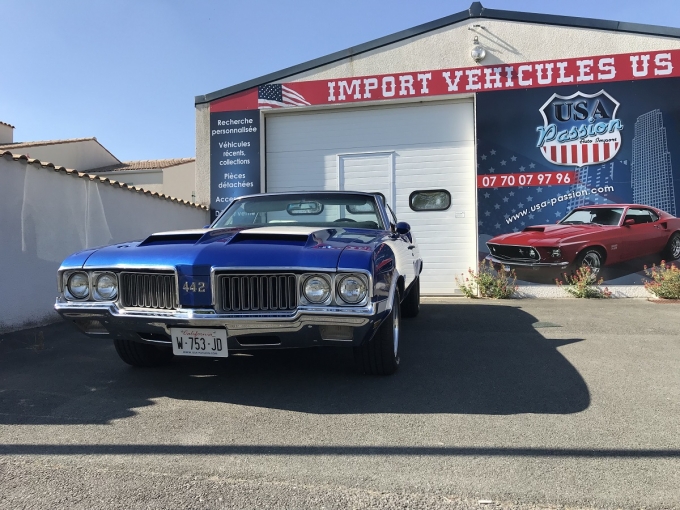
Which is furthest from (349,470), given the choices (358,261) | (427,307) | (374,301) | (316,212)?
(427,307)

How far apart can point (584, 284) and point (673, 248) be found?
67.2 inches

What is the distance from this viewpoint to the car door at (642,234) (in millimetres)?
8469

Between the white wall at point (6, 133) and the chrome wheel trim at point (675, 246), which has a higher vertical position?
the white wall at point (6, 133)

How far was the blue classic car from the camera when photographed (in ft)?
9.25

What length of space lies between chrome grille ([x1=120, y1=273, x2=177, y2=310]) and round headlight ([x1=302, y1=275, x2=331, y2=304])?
805 millimetres

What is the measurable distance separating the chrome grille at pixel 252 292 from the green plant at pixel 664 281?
299 inches

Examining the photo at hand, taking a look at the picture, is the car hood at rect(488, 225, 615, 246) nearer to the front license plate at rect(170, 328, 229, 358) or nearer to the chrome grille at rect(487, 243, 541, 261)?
the chrome grille at rect(487, 243, 541, 261)

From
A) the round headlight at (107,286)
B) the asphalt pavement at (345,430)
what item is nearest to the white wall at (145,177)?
the asphalt pavement at (345,430)

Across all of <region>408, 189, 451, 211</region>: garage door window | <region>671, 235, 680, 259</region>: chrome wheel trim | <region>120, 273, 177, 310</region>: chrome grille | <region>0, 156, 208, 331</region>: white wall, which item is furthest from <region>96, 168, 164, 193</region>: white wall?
<region>120, 273, 177, 310</region>: chrome grille

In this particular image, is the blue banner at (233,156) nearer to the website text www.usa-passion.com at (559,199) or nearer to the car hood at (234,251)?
the website text www.usa-passion.com at (559,199)

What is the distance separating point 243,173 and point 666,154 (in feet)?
25.7

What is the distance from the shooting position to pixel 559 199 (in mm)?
8883

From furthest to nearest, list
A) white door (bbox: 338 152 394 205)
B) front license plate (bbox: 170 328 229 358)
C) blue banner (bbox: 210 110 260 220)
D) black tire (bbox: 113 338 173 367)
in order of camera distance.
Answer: blue banner (bbox: 210 110 260 220), white door (bbox: 338 152 394 205), black tire (bbox: 113 338 173 367), front license plate (bbox: 170 328 229 358)

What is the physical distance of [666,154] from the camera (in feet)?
27.8
